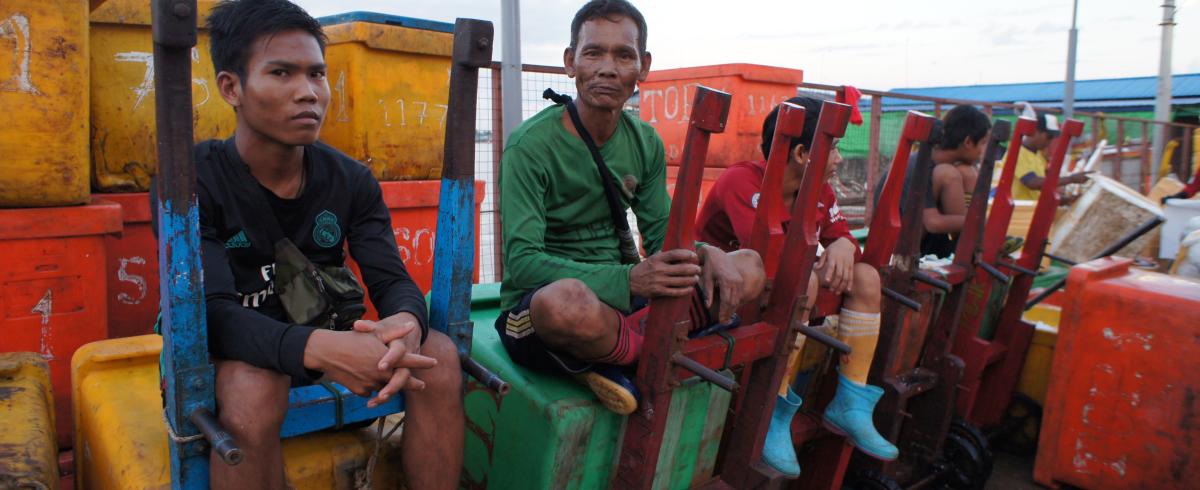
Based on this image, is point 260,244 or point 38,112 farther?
point 38,112

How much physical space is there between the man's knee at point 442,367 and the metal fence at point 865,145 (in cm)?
223

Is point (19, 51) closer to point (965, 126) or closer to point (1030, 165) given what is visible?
point (965, 126)

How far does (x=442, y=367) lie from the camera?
176 centimetres

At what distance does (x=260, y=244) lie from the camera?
5.85 feet

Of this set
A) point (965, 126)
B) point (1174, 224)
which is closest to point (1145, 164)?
point (1174, 224)

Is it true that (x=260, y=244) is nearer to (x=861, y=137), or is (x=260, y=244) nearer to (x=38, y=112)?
(x=38, y=112)

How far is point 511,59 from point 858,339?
239 centimetres

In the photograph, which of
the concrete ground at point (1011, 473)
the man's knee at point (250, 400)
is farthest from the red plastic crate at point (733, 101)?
the man's knee at point (250, 400)

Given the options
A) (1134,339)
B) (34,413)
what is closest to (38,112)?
(34,413)

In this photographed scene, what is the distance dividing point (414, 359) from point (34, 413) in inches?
42.7

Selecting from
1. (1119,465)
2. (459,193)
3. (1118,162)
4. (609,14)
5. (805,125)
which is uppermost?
(1118,162)

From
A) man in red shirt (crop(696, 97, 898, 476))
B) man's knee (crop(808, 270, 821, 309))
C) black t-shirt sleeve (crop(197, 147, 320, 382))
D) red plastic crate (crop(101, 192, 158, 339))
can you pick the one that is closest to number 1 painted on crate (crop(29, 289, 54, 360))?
red plastic crate (crop(101, 192, 158, 339))

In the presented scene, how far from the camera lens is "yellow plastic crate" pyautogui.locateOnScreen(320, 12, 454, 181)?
3.38m

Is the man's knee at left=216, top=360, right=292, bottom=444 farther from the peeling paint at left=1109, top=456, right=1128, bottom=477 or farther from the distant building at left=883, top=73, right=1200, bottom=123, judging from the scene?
the distant building at left=883, top=73, right=1200, bottom=123
